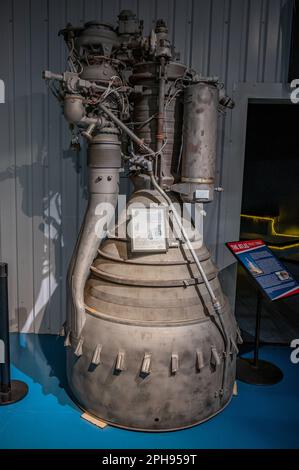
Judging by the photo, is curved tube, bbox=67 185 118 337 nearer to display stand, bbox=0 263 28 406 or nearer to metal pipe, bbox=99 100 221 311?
metal pipe, bbox=99 100 221 311

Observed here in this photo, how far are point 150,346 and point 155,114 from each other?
2138mm

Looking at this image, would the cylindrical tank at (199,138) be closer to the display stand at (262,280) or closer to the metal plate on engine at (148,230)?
the metal plate on engine at (148,230)

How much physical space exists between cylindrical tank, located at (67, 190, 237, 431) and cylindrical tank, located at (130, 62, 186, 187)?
2.79 ft

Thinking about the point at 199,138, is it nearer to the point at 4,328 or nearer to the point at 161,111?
the point at 161,111

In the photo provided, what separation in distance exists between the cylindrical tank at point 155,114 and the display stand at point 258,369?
6.09 feet

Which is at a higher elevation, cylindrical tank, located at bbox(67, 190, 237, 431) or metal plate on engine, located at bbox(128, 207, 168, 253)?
metal plate on engine, located at bbox(128, 207, 168, 253)

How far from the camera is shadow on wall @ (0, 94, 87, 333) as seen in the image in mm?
5309

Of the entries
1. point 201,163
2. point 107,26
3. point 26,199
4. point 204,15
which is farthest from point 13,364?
point 204,15

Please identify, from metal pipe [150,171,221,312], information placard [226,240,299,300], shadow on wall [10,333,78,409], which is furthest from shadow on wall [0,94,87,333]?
→ information placard [226,240,299,300]

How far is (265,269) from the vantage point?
175 inches

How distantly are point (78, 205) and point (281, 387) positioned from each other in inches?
130

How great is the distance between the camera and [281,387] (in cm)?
442

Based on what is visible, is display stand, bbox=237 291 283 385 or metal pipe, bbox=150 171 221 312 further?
display stand, bbox=237 291 283 385

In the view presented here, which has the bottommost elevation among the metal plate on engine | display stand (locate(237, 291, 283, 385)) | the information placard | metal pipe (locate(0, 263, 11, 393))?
display stand (locate(237, 291, 283, 385))
